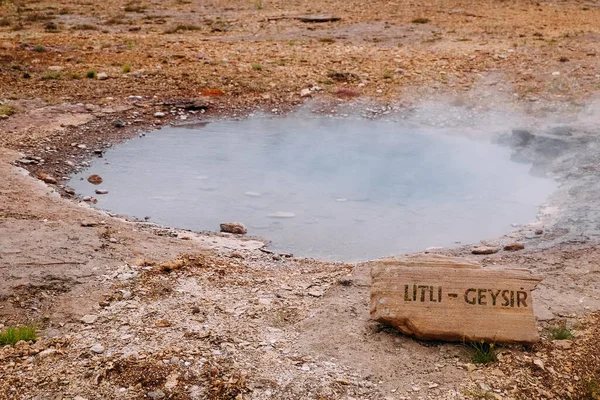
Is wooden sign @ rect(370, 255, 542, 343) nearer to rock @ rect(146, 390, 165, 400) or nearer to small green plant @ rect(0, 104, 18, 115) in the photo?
rock @ rect(146, 390, 165, 400)

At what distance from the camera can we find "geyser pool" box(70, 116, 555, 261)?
8484mm

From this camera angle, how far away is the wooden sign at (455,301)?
539 centimetres

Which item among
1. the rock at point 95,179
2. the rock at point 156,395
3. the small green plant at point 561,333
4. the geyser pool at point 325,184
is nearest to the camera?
the rock at point 156,395

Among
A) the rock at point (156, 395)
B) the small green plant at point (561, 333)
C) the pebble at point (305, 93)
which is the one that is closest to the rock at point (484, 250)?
the small green plant at point (561, 333)

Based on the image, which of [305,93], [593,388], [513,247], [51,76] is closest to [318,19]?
[305,93]

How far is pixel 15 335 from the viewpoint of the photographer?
5.39m

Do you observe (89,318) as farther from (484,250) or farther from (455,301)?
(484,250)

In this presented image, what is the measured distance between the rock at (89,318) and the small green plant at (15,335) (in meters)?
0.40

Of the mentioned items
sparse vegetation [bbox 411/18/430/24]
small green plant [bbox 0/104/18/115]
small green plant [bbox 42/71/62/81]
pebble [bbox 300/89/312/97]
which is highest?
sparse vegetation [bbox 411/18/430/24]

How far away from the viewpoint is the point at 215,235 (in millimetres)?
8141

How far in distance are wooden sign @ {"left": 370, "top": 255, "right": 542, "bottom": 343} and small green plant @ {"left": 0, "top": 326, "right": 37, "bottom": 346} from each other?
2728mm

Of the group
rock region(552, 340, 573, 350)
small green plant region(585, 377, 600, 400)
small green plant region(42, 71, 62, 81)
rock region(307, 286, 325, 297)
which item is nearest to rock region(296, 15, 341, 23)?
small green plant region(42, 71, 62, 81)

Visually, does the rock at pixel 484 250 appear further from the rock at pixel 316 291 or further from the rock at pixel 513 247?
the rock at pixel 316 291

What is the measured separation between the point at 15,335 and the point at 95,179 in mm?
4555
